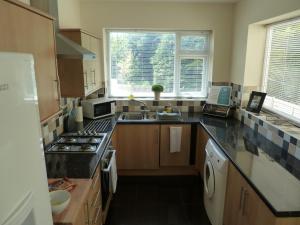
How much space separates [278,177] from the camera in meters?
1.64

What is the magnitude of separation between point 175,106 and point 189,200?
4.72 ft

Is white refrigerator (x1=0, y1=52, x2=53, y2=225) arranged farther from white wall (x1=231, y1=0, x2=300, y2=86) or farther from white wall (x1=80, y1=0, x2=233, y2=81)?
white wall (x1=80, y1=0, x2=233, y2=81)

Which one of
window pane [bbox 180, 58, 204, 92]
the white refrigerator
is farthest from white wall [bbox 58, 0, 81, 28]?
the white refrigerator

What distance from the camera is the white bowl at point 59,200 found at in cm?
127

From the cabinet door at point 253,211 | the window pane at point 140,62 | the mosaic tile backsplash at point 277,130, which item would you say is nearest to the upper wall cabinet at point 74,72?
the window pane at point 140,62

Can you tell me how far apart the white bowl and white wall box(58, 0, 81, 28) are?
181 cm

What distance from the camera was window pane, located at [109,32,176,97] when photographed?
360 centimetres

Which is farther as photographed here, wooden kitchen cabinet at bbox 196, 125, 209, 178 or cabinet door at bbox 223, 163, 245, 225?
wooden kitchen cabinet at bbox 196, 125, 209, 178

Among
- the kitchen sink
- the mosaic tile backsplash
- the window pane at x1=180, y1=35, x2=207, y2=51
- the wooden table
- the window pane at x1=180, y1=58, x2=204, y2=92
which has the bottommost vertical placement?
the wooden table

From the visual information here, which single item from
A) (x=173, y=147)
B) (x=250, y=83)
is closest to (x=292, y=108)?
(x=250, y=83)

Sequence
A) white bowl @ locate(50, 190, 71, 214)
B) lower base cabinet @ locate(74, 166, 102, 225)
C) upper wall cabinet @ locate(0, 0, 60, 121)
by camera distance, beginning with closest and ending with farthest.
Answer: upper wall cabinet @ locate(0, 0, 60, 121) < white bowl @ locate(50, 190, 71, 214) < lower base cabinet @ locate(74, 166, 102, 225)

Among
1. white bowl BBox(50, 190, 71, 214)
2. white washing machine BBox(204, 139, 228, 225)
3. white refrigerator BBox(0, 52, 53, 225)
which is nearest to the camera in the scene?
white refrigerator BBox(0, 52, 53, 225)

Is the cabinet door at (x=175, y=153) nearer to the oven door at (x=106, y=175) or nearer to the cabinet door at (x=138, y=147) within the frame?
the cabinet door at (x=138, y=147)

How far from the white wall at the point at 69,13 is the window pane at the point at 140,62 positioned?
0.58m
